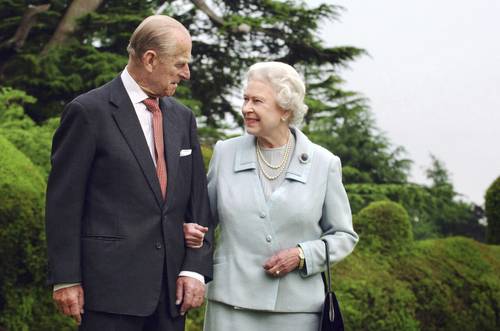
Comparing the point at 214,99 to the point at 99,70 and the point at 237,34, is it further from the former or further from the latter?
the point at 99,70

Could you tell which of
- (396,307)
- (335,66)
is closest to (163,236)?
(396,307)

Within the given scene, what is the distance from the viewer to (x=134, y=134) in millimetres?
3139

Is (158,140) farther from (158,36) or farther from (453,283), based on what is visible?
(453,283)

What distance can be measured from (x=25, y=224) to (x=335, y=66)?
27.9 ft

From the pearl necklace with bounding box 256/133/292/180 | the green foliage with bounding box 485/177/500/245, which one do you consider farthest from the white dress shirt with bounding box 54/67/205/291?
the green foliage with bounding box 485/177/500/245

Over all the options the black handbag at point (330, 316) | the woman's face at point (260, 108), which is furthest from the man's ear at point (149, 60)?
the black handbag at point (330, 316)

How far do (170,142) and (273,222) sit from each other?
53 centimetres

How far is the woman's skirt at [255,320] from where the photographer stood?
338 centimetres

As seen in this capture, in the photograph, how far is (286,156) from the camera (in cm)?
351

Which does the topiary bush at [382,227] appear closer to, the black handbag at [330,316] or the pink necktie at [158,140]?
the black handbag at [330,316]

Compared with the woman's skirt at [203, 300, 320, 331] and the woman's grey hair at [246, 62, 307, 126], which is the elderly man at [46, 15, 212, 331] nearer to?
the woman's skirt at [203, 300, 320, 331]

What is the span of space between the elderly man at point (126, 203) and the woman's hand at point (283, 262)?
0.29m

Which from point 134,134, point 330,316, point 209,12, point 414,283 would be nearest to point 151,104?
point 134,134

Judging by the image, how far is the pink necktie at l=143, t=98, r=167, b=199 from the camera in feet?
10.4
